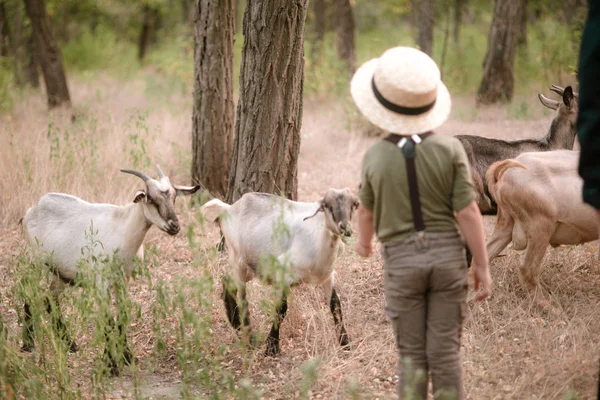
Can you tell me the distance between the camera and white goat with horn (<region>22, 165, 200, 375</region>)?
17.2 ft

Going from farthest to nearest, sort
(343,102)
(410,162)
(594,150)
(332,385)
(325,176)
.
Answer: (343,102)
(325,176)
(332,385)
(410,162)
(594,150)

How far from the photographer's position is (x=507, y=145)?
7.08m

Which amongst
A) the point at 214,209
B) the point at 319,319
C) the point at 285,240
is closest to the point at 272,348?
the point at 319,319

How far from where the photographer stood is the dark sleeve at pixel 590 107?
2.86 meters

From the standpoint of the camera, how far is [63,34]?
29.1 m

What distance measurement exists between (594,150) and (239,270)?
129 inches

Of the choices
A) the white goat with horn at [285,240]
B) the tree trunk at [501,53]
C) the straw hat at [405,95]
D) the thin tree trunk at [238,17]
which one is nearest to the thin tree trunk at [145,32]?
the thin tree trunk at [238,17]

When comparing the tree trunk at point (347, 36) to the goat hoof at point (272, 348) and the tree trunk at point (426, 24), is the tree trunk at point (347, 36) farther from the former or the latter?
the goat hoof at point (272, 348)

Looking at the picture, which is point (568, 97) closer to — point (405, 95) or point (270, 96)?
point (270, 96)

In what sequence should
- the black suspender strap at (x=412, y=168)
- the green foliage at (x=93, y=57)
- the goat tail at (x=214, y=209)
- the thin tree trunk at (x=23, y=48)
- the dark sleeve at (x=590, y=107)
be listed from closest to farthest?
the dark sleeve at (x=590, y=107) < the black suspender strap at (x=412, y=168) < the goat tail at (x=214, y=209) < the thin tree trunk at (x=23, y=48) < the green foliage at (x=93, y=57)

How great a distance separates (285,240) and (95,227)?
1.60m

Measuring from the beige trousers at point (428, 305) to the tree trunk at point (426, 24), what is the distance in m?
12.8

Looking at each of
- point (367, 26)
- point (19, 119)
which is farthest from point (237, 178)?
point (367, 26)

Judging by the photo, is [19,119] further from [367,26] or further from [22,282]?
[367,26]
